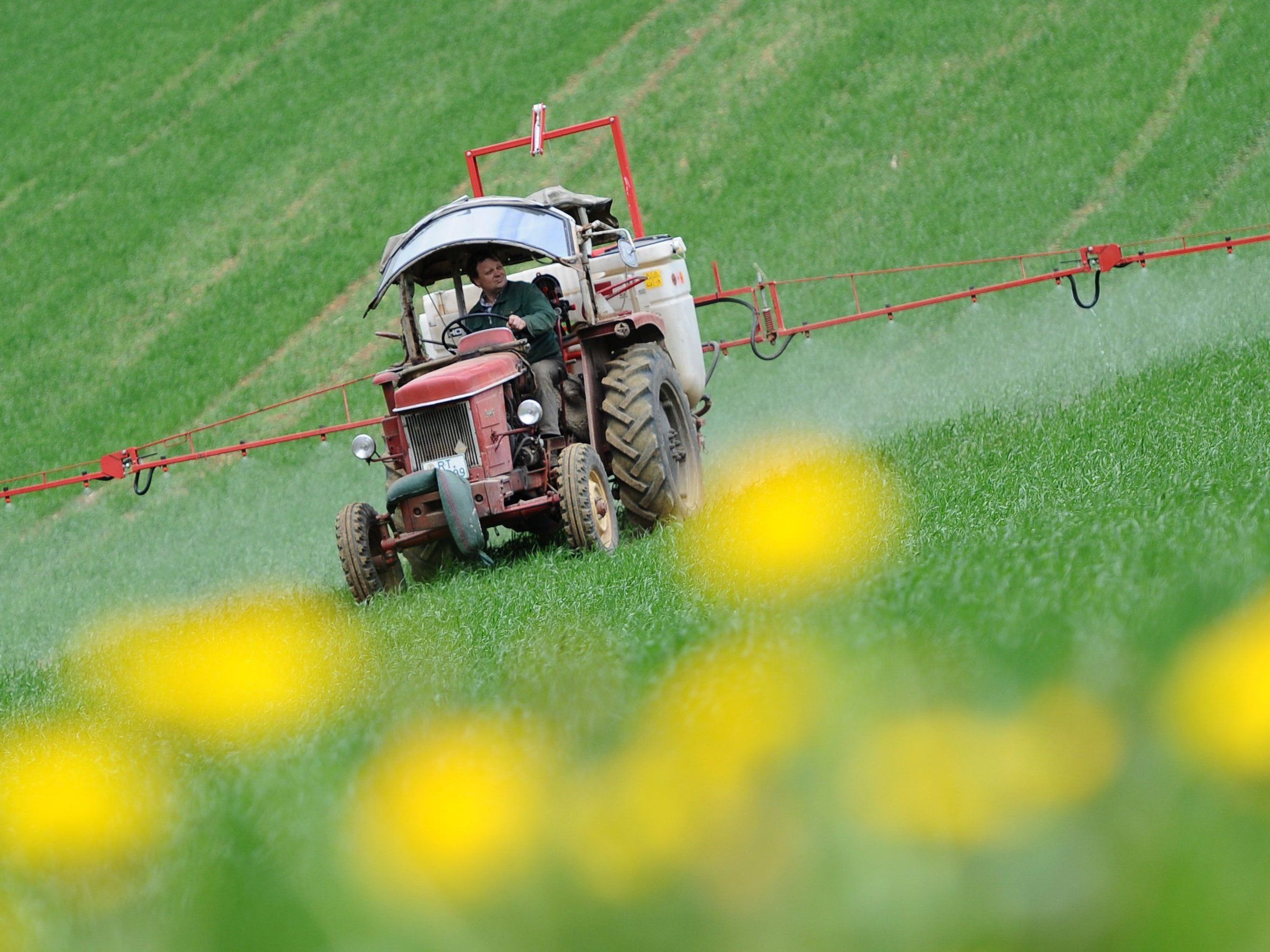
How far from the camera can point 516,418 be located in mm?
8477

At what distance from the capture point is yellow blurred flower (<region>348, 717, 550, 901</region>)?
48.9 inches

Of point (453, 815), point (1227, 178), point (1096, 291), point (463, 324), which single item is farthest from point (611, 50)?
point (453, 815)

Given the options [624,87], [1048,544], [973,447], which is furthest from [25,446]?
[1048,544]

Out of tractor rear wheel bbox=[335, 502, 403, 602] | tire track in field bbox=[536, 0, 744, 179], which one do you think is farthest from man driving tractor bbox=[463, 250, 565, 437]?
tire track in field bbox=[536, 0, 744, 179]

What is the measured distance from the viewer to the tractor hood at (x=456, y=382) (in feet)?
26.3

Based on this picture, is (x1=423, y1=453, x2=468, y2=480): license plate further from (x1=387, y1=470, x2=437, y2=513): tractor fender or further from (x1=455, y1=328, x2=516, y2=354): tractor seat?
(x1=455, y1=328, x2=516, y2=354): tractor seat

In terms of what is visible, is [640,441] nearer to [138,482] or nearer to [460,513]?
[460,513]

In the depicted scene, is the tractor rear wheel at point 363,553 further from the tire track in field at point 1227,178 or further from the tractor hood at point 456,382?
the tire track in field at point 1227,178

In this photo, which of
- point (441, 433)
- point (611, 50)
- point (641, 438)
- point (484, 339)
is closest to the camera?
point (441, 433)

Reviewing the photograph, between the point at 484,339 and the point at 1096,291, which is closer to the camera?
the point at 484,339

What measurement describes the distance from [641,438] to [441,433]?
1105 millimetres

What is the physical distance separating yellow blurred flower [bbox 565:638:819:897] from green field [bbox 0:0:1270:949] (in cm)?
1

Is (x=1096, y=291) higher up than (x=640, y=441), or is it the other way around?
(x=640, y=441)

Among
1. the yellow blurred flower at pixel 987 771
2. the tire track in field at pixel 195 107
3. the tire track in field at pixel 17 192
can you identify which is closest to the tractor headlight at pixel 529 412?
the yellow blurred flower at pixel 987 771
